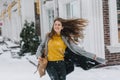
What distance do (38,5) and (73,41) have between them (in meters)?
13.6

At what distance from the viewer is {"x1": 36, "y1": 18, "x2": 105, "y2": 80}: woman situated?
7.79 m

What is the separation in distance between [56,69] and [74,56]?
0.44m

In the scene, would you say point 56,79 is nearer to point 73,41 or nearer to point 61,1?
point 73,41

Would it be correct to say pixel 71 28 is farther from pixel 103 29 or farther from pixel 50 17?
pixel 50 17

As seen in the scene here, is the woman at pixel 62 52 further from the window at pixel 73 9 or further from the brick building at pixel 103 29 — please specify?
the window at pixel 73 9

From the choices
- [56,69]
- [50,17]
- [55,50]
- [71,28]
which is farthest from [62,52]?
[50,17]

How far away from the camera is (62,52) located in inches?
308

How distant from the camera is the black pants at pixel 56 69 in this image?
7797mm

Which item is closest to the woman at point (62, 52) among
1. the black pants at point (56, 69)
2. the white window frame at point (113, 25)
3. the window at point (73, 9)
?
the black pants at point (56, 69)

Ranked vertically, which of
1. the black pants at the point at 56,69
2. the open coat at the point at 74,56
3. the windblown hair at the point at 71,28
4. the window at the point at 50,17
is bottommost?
the black pants at the point at 56,69

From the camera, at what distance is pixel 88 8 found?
522 inches

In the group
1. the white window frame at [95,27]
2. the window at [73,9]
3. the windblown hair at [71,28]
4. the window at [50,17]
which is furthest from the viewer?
the window at [50,17]

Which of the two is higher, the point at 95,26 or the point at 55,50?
the point at 95,26

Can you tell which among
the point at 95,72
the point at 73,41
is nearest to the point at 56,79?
the point at 73,41
